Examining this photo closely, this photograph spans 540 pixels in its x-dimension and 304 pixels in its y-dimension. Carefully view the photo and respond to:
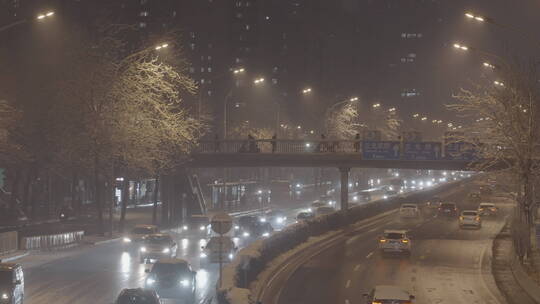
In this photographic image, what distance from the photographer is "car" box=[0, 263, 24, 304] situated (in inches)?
897

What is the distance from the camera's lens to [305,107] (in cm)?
13538

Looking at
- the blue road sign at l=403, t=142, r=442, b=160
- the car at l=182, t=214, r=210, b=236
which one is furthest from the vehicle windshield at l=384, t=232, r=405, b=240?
the blue road sign at l=403, t=142, r=442, b=160

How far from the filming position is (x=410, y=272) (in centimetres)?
3556

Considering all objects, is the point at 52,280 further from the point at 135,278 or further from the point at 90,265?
the point at 90,265

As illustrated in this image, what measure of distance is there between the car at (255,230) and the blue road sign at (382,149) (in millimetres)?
13062

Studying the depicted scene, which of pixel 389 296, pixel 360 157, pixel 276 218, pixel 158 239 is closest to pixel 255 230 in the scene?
pixel 276 218

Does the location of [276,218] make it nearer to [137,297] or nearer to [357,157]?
[357,157]

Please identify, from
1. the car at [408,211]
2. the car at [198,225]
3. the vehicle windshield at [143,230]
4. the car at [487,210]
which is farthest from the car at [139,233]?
the car at [487,210]

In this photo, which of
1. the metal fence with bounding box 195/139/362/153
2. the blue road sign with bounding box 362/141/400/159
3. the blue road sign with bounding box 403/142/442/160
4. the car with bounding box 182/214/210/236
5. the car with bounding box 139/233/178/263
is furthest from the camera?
the metal fence with bounding box 195/139/362/153

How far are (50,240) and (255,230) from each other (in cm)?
1409

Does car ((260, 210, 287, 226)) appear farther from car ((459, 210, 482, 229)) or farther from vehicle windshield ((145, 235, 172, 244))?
vehicle windshield ((145, 235, 172, 244))

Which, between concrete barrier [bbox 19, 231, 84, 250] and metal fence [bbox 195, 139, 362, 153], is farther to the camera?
metal fence [bbox 195, 139, 362, 153]

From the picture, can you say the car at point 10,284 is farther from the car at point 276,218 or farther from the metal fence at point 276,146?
the car at point 276,218

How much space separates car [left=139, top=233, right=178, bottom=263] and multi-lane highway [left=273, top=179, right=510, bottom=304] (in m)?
7.11
